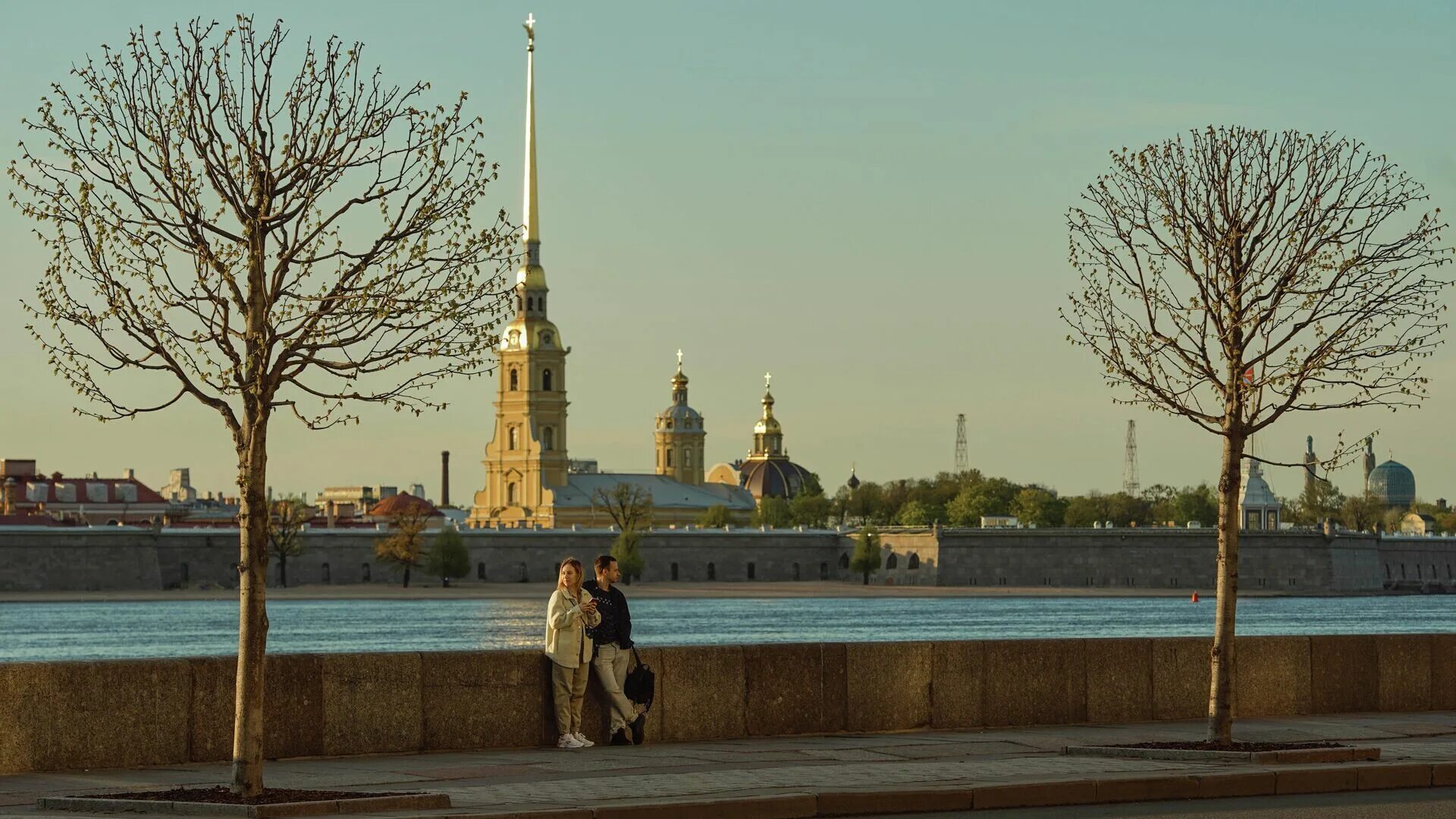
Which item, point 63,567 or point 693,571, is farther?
point 693,571

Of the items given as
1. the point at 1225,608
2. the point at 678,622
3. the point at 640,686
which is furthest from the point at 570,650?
the point at 678,622

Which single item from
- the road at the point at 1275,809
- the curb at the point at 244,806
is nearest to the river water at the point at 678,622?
the road at the point at 1275,809

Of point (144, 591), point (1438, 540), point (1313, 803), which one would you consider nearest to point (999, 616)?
point (144, 591)

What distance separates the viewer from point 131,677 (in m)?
16.7

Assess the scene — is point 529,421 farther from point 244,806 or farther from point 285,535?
point 244,806

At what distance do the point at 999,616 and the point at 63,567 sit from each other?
190ft

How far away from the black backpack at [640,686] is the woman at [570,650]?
38 cm

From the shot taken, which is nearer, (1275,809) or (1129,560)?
(1275,809)

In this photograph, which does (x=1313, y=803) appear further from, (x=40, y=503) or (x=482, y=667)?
(x=40, y=503)

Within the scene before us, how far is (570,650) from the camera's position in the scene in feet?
60.0

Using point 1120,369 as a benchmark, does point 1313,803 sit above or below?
below

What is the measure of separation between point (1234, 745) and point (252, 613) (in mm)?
8188

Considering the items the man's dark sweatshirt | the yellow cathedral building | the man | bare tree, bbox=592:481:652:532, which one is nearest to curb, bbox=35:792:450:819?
the man

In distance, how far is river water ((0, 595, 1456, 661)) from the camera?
69625 mm
